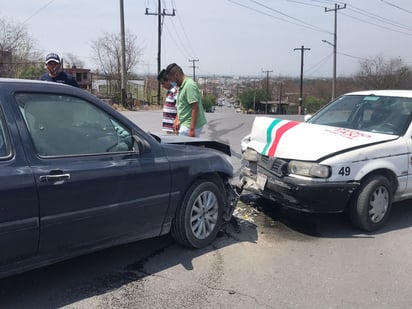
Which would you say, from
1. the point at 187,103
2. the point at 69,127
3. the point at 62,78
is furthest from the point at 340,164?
the point at 62,78

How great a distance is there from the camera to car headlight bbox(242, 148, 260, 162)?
5471mm

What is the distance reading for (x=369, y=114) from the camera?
5.83 meters

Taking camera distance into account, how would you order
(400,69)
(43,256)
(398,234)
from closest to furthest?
(43,256), (398,234), (400,69)

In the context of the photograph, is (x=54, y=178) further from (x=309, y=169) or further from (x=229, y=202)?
(x=309, y=169)

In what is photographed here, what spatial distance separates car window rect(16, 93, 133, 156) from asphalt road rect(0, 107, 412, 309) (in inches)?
42.2

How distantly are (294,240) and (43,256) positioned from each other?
2590 mm

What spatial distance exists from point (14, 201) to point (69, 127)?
76 centimetres

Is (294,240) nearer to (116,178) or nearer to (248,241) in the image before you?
(248,241)

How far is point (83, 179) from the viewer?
3285mm

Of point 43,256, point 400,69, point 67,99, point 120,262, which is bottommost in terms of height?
point 120,262

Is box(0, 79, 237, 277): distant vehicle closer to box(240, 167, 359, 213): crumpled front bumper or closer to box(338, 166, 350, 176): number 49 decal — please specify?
box(240, 167, 359, 213): crumpled front bumper

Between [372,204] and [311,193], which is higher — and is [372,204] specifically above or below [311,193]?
below

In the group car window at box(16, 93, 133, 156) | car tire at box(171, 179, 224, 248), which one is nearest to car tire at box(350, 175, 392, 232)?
car tire at box(171, 179, 224, 248)

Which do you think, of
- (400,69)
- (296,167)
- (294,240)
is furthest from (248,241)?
(400,69)
